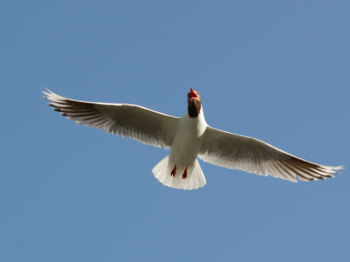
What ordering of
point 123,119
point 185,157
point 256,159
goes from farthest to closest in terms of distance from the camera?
1. point 256,159
2. point 123,119
3. point 185,157

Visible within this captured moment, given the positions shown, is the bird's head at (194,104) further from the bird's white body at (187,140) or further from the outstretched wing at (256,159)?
the outstretched wing at (256,159)

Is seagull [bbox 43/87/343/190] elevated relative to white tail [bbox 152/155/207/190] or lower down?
elevated

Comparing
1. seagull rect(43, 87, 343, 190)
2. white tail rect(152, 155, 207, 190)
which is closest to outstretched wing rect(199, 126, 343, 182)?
seagull rect(43, 87, 343, 190)

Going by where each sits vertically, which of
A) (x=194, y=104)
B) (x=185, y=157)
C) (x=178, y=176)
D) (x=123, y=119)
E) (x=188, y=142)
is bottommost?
(x=178, y=176)

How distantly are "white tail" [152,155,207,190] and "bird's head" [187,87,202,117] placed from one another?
1.29m

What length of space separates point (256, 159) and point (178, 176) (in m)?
1.62

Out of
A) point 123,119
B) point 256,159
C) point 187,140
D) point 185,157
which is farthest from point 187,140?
point 256,159

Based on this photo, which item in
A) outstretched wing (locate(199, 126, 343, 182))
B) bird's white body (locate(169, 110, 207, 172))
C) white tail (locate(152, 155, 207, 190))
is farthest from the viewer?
white tail (locate(152, 155, 207, 190))

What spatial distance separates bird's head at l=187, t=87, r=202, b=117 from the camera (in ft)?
25.8

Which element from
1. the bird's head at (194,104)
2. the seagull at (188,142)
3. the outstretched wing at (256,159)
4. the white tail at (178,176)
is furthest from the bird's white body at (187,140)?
the outstretched wing at (256,159)

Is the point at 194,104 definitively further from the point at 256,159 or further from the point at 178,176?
the point at 256,159

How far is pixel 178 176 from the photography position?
8.94 metres

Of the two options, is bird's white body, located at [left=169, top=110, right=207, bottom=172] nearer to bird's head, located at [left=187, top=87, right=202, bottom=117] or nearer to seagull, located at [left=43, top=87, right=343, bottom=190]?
seagull, located at [left=43, top=87, right=343, bottom=190]

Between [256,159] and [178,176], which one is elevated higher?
[256,159]
